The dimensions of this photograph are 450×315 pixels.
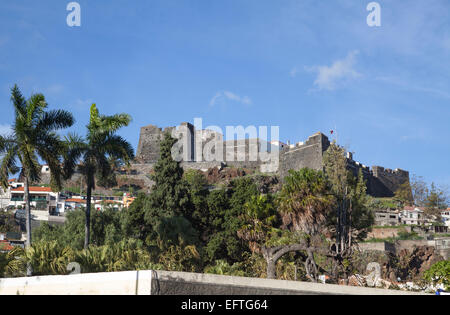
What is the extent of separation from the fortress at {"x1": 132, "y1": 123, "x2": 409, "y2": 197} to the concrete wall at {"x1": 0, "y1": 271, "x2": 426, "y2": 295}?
197 ft

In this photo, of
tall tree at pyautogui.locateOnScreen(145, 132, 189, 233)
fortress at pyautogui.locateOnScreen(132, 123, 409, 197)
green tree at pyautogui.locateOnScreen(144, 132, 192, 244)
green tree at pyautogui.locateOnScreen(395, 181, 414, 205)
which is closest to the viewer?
green tree at pyautogui.locateOnScreen(144, 132, 192, 244)

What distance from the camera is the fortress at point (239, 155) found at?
70125mm

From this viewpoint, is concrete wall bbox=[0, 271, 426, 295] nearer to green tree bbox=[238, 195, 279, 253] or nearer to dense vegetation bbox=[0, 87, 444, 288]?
dense vegetation bbox=[0, 87, 444, 288]

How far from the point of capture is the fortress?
2761 inches

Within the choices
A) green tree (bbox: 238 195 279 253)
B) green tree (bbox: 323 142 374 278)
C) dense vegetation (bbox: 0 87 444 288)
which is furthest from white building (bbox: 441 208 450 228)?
Result: green tree (bbox: 238 195 279 253)

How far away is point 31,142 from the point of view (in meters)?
20.6

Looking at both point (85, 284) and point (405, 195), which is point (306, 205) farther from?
point (405, 195)

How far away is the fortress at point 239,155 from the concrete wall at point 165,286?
5997 centimetres

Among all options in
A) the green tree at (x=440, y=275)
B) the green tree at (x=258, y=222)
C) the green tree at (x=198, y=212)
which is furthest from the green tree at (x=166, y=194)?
the green tree at (x=440, y=275)

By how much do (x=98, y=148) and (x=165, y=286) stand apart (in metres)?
18.7

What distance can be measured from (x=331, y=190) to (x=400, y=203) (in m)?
40.3
